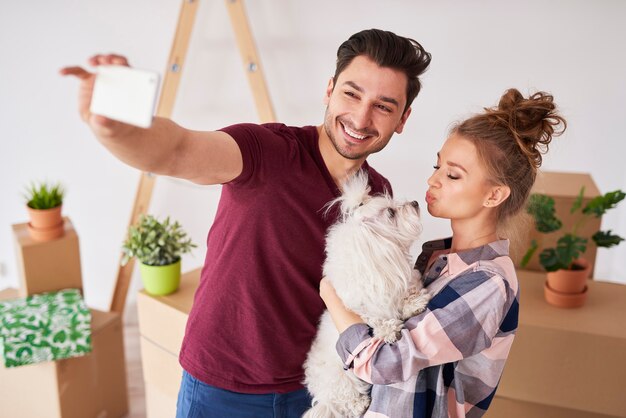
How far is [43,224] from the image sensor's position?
96.0 inches

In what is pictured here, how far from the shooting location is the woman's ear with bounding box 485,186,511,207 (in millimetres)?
1284

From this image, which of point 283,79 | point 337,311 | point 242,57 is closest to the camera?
point 337,311

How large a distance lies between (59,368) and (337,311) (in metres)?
1.67

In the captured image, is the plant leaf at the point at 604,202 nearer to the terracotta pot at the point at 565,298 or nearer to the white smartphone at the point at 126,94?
the terracotta pot at the point at 565,298

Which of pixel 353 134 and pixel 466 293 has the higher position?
pixel 353 134

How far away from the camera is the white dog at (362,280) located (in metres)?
1.27

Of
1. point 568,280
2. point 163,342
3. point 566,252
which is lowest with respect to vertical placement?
point 163,342

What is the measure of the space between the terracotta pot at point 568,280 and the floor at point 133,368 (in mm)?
2156

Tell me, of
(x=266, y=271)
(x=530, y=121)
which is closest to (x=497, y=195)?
(x=530, y=121)

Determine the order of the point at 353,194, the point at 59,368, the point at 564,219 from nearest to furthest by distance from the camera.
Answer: the point at 353,194 < the point at 564,219 < the point at 59,368

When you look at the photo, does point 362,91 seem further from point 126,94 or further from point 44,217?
point 44,217

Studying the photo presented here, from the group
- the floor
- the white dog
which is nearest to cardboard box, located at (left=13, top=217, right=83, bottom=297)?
the floor

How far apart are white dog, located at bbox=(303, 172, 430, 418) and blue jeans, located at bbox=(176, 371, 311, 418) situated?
0.07 metres

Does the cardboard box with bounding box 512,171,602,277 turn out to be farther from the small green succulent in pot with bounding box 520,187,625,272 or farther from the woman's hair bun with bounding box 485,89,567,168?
the woman's hair bun with bounding box 485,89,567,168
